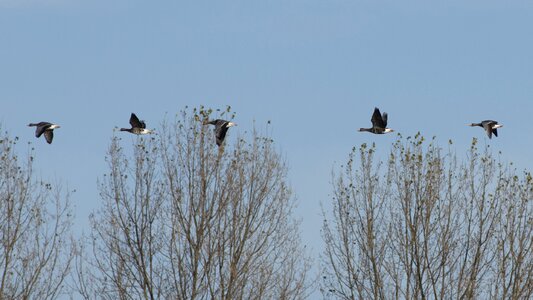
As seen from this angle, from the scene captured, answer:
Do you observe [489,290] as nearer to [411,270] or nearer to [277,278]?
[411,270]

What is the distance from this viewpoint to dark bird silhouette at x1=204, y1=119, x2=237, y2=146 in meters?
24.9

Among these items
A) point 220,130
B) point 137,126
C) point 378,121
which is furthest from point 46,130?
point 378,121

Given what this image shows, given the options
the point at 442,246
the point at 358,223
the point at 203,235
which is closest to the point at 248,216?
the point at 203,235

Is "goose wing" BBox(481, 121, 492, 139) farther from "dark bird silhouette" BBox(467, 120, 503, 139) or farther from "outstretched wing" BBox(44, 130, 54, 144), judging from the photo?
"outstretched wing" BBox(44, 130, 54, 144)

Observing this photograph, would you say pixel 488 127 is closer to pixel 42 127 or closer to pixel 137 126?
pixel 137 126

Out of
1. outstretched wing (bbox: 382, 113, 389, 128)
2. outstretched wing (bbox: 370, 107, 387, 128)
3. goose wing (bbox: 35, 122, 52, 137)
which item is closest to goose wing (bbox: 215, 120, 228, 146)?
outstretched wing (bbox: 370, 107, 387, 128)

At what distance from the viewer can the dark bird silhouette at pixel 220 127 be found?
24.9 meters

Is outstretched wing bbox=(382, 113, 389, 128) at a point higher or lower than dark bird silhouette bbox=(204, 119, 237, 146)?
higher

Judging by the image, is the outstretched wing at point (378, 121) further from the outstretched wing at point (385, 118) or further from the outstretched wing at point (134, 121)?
the outstretched wing at point (134, 121)

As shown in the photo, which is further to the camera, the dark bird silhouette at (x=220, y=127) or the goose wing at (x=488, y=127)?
the goose wing at (x=488, y=127)

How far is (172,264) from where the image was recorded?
84.3 feet

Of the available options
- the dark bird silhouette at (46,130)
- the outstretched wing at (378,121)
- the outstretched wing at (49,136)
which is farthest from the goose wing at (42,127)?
the outstretched wing at (378,121)

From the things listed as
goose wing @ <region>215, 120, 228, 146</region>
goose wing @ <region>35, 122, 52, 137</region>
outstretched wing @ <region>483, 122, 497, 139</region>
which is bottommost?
goose wing @ <region>215, 120, 228, 146</region>

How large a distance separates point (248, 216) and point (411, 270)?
4012 millimetres
